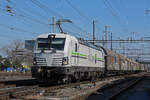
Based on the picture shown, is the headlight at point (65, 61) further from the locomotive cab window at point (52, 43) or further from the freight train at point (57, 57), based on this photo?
the locomotive cab window at point (52, 43)

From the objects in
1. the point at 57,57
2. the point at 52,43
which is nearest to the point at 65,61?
the point at 57,57

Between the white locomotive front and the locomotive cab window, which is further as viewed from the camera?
the locomotive cab window

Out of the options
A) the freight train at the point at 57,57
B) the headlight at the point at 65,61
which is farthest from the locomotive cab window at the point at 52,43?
the headlight at the point at 65,61

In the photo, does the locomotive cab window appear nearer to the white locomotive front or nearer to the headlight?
the white locomotive front

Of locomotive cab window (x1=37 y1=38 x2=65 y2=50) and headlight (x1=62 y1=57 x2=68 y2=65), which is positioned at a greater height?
locomotive cab window (x1=37 y1=38 x2=65 y2=50)

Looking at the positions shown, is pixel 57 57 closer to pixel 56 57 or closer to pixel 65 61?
pixel 56 57

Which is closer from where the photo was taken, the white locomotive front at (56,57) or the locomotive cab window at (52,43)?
the white locomotive front at (56,57)

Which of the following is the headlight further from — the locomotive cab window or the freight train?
the locomotive cab window

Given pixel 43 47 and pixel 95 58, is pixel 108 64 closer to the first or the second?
pixel 95 58

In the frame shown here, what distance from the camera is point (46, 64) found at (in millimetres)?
16969

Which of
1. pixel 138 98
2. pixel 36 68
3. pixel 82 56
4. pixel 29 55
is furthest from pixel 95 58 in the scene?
pixel 29 55

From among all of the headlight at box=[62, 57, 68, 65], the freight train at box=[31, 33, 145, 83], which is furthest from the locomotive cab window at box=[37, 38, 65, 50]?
the headlight at box=[62, 57, 68, 65]

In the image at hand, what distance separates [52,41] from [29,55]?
73.6m

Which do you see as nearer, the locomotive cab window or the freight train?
the freight train
